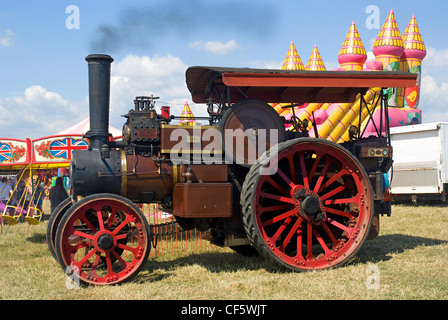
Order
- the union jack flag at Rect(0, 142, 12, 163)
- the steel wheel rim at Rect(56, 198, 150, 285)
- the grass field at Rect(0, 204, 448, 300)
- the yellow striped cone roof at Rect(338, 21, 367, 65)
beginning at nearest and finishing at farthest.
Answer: the grass field at Rect(0, 204, 448, 300), the steel wheel rim at Rect(56, 198, 150, 285), the union jack flag at Rect(0, 142, 12, 163), the yellow striped cone roof at Rect(338, 21, 367, 65)

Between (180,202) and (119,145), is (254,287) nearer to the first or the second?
(180,202)

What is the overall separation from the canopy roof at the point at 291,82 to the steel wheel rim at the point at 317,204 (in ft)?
2.45

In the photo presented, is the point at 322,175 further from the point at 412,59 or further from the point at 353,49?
the point at 412,59

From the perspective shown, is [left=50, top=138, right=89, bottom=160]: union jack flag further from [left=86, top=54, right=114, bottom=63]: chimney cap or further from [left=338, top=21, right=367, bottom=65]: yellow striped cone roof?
[left=338, top=21, right=367, bottom=65]: yellow striped cone roof

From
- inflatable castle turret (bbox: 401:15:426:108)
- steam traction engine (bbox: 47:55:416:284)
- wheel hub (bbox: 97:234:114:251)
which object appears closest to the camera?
wheel hub (bbox: 97:234:114:251)

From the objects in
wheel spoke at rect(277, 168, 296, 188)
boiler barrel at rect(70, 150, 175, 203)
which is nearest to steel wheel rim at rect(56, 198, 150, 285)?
boiler barrel at rect(70, 150, 175, 203)

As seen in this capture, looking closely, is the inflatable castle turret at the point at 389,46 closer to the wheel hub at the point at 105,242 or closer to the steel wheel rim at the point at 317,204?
the steel wheel rim at the point at 317,204

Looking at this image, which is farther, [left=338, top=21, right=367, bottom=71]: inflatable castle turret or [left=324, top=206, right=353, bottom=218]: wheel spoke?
[left=338, top=21, right=367, bottom=71]: inflatable castle turret

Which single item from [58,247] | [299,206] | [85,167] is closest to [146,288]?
[58,247]

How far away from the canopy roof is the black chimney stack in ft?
3.40

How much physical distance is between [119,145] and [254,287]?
2.34m

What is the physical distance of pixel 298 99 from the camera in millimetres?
6699

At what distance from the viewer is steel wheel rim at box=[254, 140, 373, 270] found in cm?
539

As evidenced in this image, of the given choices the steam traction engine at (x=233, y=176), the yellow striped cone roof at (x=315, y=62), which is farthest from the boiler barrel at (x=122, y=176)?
the yellow striped cone roof at (x=315, y=62)
